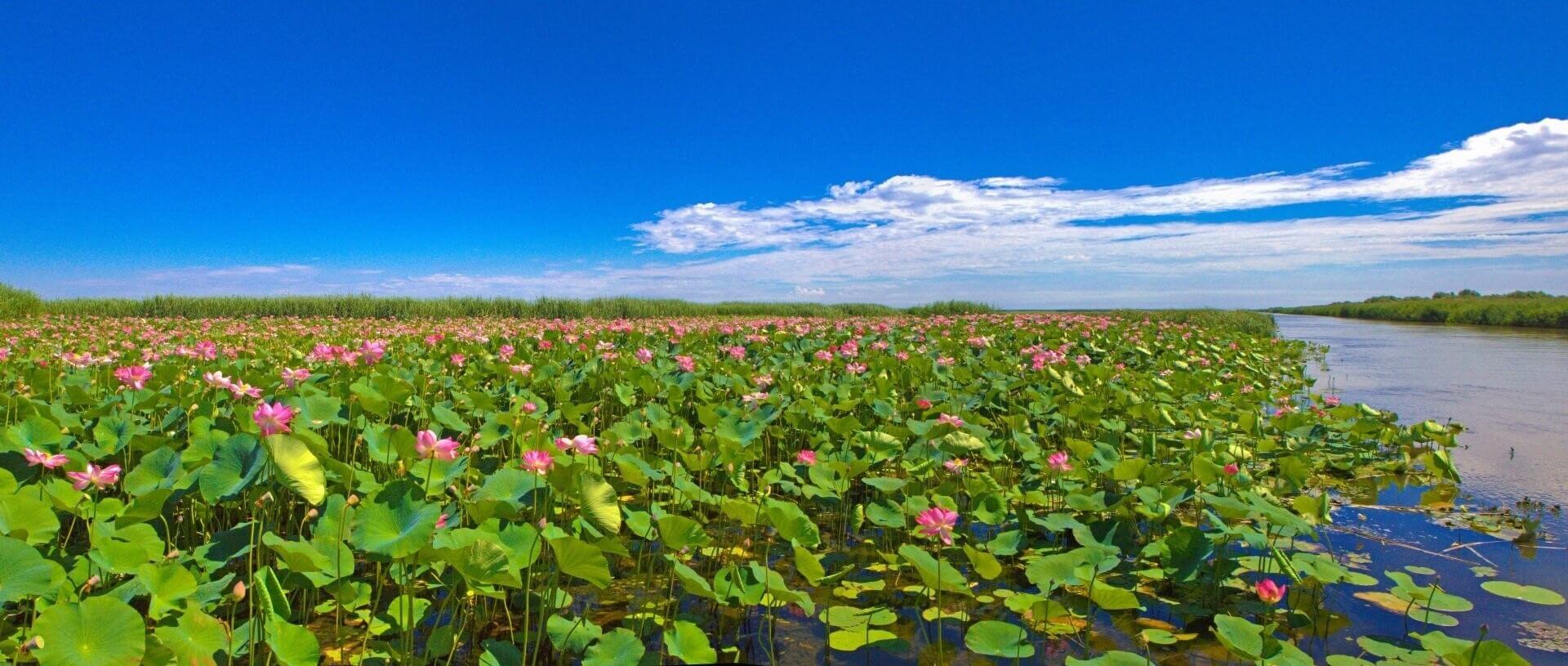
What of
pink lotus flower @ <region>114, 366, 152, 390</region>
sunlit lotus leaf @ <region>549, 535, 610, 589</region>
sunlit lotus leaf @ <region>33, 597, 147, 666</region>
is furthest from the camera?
pink lotus flower @ <region>114, 366, 152, 390</region>

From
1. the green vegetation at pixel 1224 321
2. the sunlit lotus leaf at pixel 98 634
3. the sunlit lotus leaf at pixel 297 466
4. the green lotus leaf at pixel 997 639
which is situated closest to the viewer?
the sunlit lotus leaf at pixel 98 634

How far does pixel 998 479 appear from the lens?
3.63m

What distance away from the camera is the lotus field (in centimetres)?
172

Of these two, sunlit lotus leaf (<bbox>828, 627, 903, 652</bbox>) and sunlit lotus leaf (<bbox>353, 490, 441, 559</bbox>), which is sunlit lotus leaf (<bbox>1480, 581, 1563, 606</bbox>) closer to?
sunlit lotus leaf (<bbox>828, 627, 903, 652</bbox>)

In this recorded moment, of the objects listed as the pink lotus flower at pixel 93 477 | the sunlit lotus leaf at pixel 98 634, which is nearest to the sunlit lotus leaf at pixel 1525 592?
the sunlit lotus leaf at pixel 98 634

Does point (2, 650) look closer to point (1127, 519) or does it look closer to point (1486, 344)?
point (1127, 519)

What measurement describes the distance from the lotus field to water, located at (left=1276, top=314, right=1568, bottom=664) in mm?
190

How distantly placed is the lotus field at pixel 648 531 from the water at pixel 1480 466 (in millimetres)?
190

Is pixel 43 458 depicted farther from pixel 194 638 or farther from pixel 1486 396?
pixel 1486 396

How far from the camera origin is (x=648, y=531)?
226 cm

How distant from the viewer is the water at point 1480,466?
252 cm

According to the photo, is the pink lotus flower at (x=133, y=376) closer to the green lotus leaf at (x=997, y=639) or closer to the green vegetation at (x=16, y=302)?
the green lotus leaf at (x=997, y=639)

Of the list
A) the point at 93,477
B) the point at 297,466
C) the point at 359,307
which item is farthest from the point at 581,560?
the point at 359,307

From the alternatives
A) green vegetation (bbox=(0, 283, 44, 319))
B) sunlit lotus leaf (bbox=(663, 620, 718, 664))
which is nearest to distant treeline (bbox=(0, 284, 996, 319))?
green vegetation (bbox=(0, 283, 44, 319))
